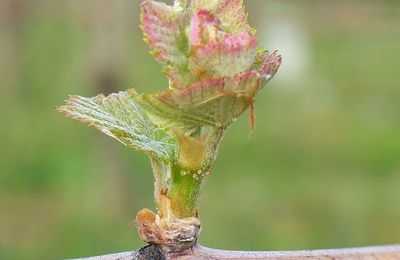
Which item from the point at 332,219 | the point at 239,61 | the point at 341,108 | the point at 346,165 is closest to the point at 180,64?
the point at 239,61

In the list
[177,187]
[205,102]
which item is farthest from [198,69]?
[177,187]

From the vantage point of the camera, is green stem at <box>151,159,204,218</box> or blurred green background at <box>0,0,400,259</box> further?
blurred green background at <box>0,0,400,259</box>

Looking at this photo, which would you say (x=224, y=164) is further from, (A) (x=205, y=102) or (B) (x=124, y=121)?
(A) (x=205, y=102)

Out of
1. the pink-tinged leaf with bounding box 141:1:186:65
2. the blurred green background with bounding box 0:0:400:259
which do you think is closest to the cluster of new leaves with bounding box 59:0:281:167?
the pink-tinged leaf with bounding box 141:1:186:65

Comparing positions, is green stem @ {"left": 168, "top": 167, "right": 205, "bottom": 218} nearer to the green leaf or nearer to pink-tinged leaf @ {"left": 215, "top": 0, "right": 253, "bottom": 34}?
the green leaf

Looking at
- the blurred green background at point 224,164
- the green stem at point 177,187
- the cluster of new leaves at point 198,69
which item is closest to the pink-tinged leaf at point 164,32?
the cluster of new leaves at point 198,69

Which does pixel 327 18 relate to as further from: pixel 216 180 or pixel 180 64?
pixel 180 64

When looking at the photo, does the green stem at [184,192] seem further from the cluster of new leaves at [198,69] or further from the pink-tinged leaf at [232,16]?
the pink-tinged leaf at [232,16]

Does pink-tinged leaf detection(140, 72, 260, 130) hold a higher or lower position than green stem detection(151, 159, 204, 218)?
higher
